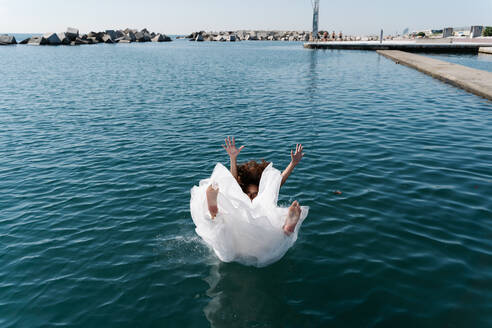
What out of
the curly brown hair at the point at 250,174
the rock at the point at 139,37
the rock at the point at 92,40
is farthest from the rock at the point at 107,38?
the curly brown hair at the point at 250,174

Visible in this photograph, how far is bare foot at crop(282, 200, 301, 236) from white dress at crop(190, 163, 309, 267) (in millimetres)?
95

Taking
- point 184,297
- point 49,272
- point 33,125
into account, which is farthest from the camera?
point 33,125

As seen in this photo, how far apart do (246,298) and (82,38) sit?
13503 centimetres

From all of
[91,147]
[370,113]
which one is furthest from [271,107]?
[91,147]

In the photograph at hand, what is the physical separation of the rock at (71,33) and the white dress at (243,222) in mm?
120238

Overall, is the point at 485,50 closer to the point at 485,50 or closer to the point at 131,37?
the point at 485,50

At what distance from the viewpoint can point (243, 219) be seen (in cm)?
520

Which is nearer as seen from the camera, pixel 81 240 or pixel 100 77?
pixel 81 240

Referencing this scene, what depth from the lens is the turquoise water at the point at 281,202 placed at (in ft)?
17.3

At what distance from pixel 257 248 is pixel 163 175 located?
600cm

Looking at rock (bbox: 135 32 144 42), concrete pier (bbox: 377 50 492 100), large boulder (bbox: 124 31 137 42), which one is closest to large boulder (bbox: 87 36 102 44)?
large boulder (bbox: 124 31 137 42)

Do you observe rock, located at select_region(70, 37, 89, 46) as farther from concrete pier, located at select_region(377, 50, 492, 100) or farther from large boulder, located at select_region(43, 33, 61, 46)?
concrete pier, located at select_region(377, 50, 492, 100)

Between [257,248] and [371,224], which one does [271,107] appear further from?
[257,248]

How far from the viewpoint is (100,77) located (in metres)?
32.7
